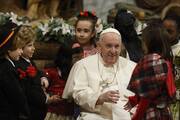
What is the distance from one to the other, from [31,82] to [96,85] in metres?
0.88

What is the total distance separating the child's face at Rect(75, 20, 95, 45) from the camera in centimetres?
688

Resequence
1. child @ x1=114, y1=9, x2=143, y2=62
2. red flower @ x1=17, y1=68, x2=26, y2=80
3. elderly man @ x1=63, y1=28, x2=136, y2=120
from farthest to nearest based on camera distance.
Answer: child @ x1=114, y1=9, x2=143, y2=62, elderly man @ x1=63, y1=28, x2=136, y2=120, red flower @ x1=17, y1=68, x2=26, y2=80

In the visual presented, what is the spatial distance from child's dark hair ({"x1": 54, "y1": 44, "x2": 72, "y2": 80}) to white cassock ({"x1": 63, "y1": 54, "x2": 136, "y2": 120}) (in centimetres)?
29

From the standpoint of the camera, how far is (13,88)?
18.0 feet

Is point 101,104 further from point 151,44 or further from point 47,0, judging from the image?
point 47,0

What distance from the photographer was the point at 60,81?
22.5ft

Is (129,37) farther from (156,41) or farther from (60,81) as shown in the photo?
(156,41)

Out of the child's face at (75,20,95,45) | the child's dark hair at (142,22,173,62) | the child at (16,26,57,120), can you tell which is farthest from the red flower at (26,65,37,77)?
the child's face at (75,20,95,45)

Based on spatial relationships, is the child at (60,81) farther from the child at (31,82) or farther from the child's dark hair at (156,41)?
the child's dark hair at (156,41)

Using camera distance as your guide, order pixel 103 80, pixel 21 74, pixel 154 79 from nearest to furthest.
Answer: pixel 154 79
pixel 21 74
pixel 103 80

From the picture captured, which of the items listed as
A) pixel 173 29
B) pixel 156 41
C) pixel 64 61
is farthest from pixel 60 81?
pixel 156 41

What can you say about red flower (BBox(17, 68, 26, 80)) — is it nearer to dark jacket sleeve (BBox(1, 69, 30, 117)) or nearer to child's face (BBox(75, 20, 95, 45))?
dark jacket sleeve (BBox(1, 69, 30, 117))

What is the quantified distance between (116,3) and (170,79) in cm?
587

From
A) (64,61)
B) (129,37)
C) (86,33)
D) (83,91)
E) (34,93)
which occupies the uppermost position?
(86,33)
